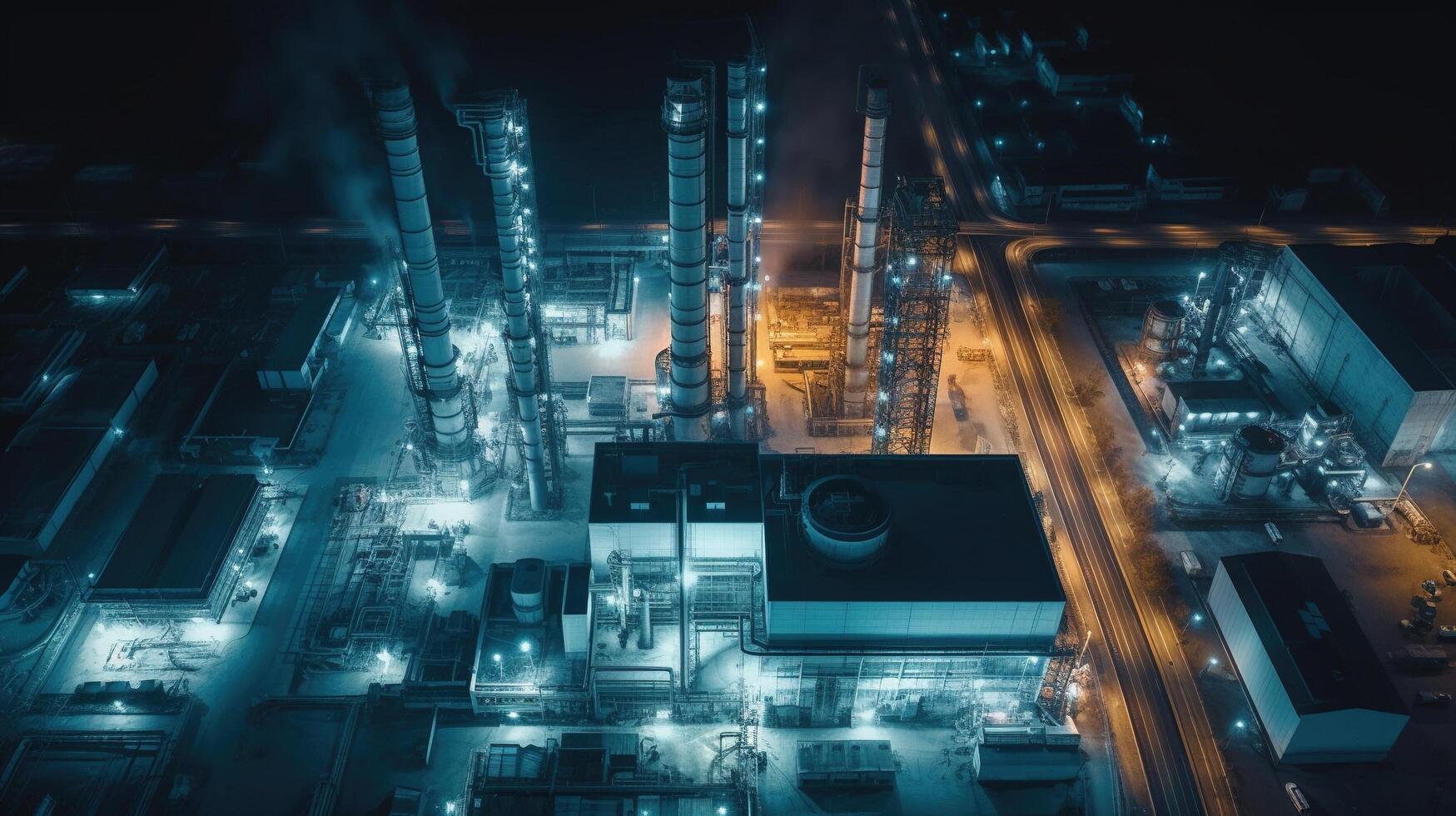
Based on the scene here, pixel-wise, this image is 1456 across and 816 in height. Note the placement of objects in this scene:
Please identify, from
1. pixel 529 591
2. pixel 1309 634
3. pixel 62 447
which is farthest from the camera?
pixel 62 447

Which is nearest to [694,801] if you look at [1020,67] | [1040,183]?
[1040,183]

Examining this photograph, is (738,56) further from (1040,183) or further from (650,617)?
(1040,183)

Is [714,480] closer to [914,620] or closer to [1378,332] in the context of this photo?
[914,620]

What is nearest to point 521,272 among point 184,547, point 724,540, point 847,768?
point 724,540

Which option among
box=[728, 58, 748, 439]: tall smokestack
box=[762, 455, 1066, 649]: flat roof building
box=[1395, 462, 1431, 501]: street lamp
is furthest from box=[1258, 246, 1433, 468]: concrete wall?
box=[728, 58, 748, 439]: tall smokestack

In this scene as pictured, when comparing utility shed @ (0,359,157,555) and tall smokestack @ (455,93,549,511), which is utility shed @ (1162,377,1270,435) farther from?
utility shed @ (0,359,157,555)

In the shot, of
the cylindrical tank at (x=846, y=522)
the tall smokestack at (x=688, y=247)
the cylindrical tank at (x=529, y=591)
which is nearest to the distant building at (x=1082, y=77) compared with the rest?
the tall smokestack at (x=688, y=247)

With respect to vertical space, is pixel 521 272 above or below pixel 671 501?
above
